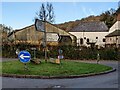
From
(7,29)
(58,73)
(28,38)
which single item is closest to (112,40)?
(28,38)

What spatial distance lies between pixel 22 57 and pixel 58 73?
2489 millimetres

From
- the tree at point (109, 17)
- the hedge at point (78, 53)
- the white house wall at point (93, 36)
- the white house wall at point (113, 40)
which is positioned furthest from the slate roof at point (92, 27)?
the hedge at point (78, 53)

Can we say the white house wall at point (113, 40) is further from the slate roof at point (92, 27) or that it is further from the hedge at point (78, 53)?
the hedge at point (78, 53)

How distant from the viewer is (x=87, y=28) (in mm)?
83375

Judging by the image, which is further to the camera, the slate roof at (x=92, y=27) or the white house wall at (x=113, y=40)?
the slate roof at (x=92, y=27)

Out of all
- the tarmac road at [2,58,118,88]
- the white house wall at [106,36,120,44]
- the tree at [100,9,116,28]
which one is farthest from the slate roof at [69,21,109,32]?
the tarmac road at [2,58,118,88]

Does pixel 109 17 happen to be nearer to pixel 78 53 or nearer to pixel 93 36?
pixel 93 36

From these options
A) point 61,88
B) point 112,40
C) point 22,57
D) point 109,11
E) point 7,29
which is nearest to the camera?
point 61,88

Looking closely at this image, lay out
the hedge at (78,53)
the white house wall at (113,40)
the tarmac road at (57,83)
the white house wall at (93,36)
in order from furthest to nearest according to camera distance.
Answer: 1. the white house wall at (93,36)
2. the white house wall at (113,40)
3. the hedge at (78,53)
4. the tarmac road at (57,83)

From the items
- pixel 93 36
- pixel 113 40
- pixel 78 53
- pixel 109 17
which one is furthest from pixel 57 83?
pixel 109 17

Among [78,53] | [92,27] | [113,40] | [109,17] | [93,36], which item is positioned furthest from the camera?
[109,17]

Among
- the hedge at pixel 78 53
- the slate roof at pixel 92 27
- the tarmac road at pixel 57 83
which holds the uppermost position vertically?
the slate roof at pixel 92 27

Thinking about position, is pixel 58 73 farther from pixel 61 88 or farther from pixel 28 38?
pixel 28 38

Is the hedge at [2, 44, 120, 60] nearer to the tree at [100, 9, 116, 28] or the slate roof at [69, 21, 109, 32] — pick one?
the slate roof at [69, 21, 109, 32]
